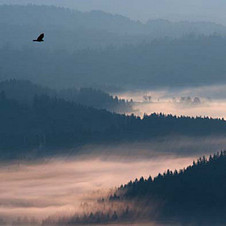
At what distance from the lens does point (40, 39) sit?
6919 inches
